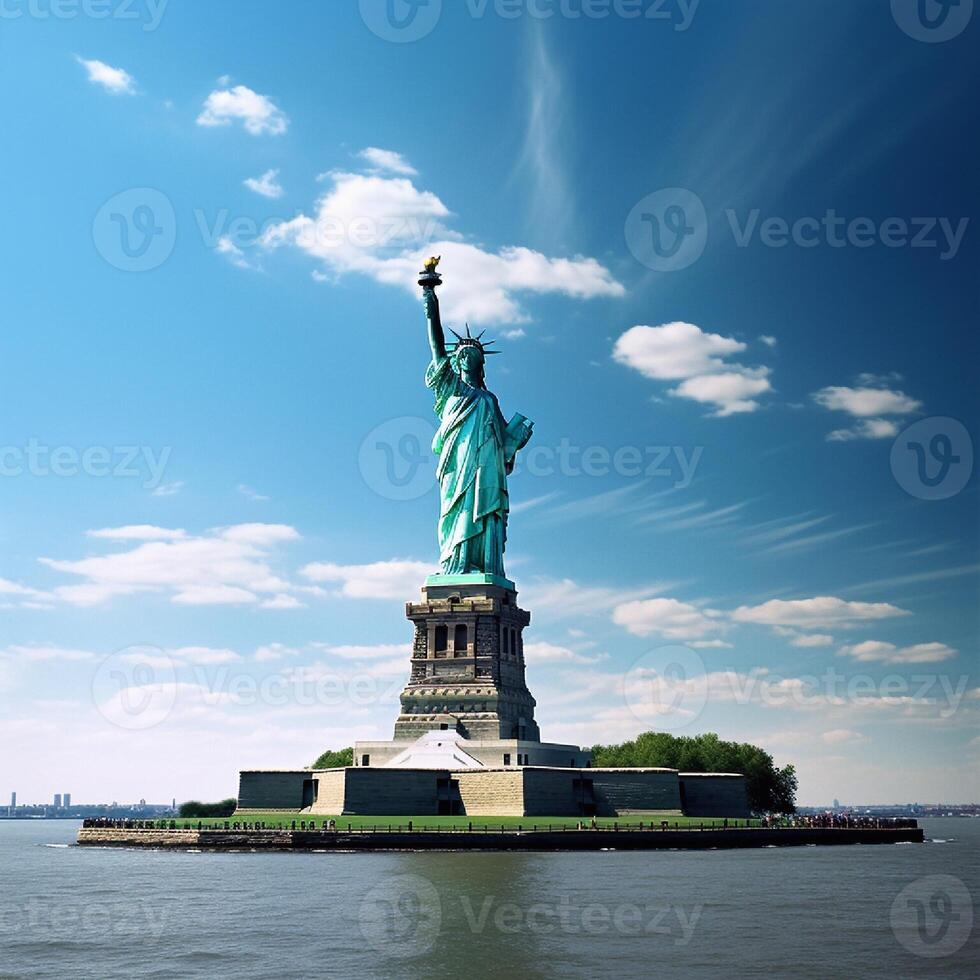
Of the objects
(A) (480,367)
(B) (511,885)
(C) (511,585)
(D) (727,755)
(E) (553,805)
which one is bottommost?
(B) (511,885)

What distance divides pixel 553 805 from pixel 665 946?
4107 centimetres

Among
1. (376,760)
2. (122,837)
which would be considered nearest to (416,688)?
(376,760)

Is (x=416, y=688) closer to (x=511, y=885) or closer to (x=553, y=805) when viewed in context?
(x=553, y=805)

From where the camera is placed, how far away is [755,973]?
1168 inches

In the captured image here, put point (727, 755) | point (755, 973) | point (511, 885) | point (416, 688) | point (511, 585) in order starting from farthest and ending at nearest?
point (727, 755)
point (511, 585)
point (416, 688)
point (511, 885)
point (755, 973)
